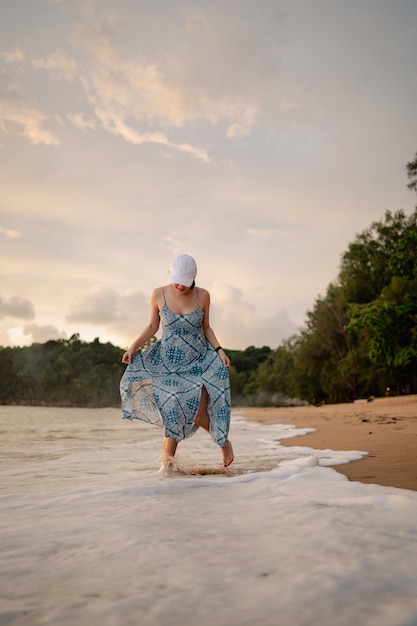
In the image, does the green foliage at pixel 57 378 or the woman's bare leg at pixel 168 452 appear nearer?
the woman's bare leg at pixel 168 452

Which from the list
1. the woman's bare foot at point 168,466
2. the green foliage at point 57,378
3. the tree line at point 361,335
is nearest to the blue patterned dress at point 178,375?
the woman's bare foot at point 168,466

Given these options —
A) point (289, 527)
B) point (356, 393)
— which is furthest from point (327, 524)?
point (356, 393)

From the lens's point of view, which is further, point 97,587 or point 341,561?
point 341,561

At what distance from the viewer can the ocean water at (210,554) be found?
137 cm

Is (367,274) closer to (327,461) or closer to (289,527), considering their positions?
(327,461)

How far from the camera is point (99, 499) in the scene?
9.59 feet

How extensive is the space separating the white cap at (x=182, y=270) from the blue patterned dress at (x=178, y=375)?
31 centimetres

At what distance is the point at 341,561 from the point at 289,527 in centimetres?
51

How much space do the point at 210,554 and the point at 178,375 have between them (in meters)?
2.66

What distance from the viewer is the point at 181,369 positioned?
14.8ft

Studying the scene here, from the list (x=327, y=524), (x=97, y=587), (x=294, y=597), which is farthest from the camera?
(x=327, y=524)

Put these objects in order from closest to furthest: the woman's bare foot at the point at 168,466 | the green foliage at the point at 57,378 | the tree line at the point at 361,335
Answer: the woman's bare foot at the point at 168,466 → the tree line at the point at 361,335 → the green foliage at the point at 57,378

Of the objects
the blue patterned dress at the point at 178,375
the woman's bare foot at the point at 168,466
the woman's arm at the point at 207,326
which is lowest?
the woman's bare foot at the point at 168,466

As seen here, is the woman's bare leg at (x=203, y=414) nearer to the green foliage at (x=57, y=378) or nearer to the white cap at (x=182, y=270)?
the white cap at (x=182, y=270)
